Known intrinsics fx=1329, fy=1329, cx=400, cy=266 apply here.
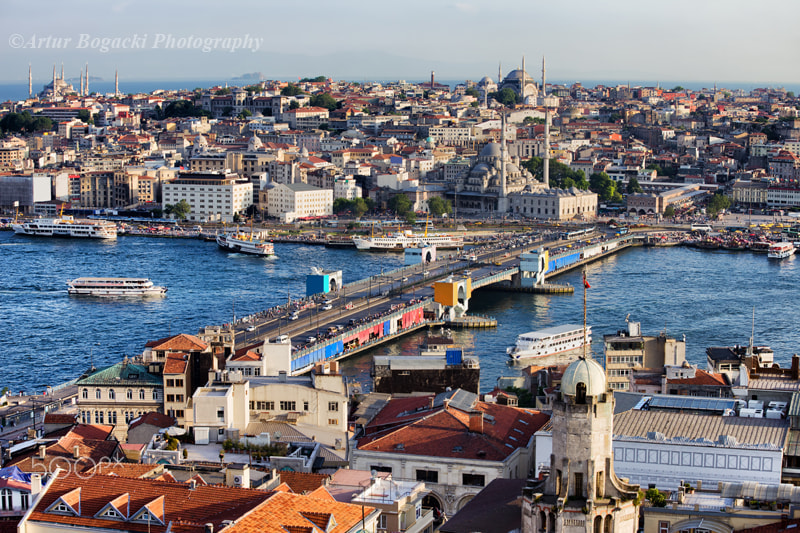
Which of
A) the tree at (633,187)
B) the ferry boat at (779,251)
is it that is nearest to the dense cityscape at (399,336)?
the tree at (633,187)

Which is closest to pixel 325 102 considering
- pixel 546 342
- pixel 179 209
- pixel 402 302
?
pixel 179 209

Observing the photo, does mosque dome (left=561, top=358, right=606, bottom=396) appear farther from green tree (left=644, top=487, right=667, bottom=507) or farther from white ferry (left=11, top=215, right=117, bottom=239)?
white ferry (left=11, top=215, right=117, bottom=239)

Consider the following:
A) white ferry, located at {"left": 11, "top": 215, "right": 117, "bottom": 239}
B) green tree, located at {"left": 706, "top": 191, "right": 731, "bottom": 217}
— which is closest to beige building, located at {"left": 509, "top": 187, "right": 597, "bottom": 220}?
green tree, located at {"left": 706, "top": 191, "right": 731, "bottom": 217}

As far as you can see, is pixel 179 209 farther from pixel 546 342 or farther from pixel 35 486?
pixel 35 486

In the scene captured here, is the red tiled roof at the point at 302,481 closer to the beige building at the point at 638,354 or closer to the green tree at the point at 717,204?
the beige building at the point at 638,354

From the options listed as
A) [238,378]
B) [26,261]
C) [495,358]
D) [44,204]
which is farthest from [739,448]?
[44,204]
